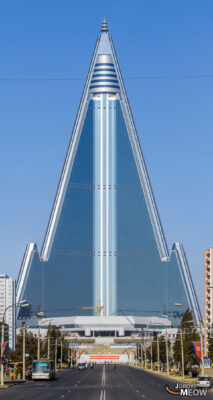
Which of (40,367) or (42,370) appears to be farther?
(40,367)

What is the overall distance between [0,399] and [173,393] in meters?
12.4

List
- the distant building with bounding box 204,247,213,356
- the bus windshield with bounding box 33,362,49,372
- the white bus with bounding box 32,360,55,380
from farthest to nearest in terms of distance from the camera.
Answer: the distant building with bounding box 204,247,213,356, the bus windshield with bounding box 33,362,49,372, the white bus with bounding box 32,360,55,380

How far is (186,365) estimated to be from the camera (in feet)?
375

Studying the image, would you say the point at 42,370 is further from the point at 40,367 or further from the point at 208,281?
the point at 208,281

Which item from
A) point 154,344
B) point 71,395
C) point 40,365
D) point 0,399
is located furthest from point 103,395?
point 154,344

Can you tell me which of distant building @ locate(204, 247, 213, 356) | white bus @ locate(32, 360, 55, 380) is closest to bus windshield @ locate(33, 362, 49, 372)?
white bus @ locate(32, 360, 55, 380)

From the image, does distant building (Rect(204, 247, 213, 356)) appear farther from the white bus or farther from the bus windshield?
the bus windshield

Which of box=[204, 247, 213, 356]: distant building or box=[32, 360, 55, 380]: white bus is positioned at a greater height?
box=[204, 247, 213, 356]: distant building

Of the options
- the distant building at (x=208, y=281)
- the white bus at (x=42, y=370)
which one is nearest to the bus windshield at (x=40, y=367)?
the white bus at (x=42, y=370)

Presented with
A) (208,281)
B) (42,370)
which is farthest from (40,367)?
(208,281)

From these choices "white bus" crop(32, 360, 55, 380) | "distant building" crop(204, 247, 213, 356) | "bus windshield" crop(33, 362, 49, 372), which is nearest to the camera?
"white bus" crop(32, 360, 55, 380)

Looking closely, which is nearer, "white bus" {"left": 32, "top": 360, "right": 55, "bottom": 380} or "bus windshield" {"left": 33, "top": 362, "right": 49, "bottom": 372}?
"white bus" {"left": 32, "top": 360, "right": 55, "bottom": 380}

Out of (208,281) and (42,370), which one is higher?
(208,281)

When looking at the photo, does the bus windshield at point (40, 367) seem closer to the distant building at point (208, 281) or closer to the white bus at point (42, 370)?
the white bus at point (42, 370)
